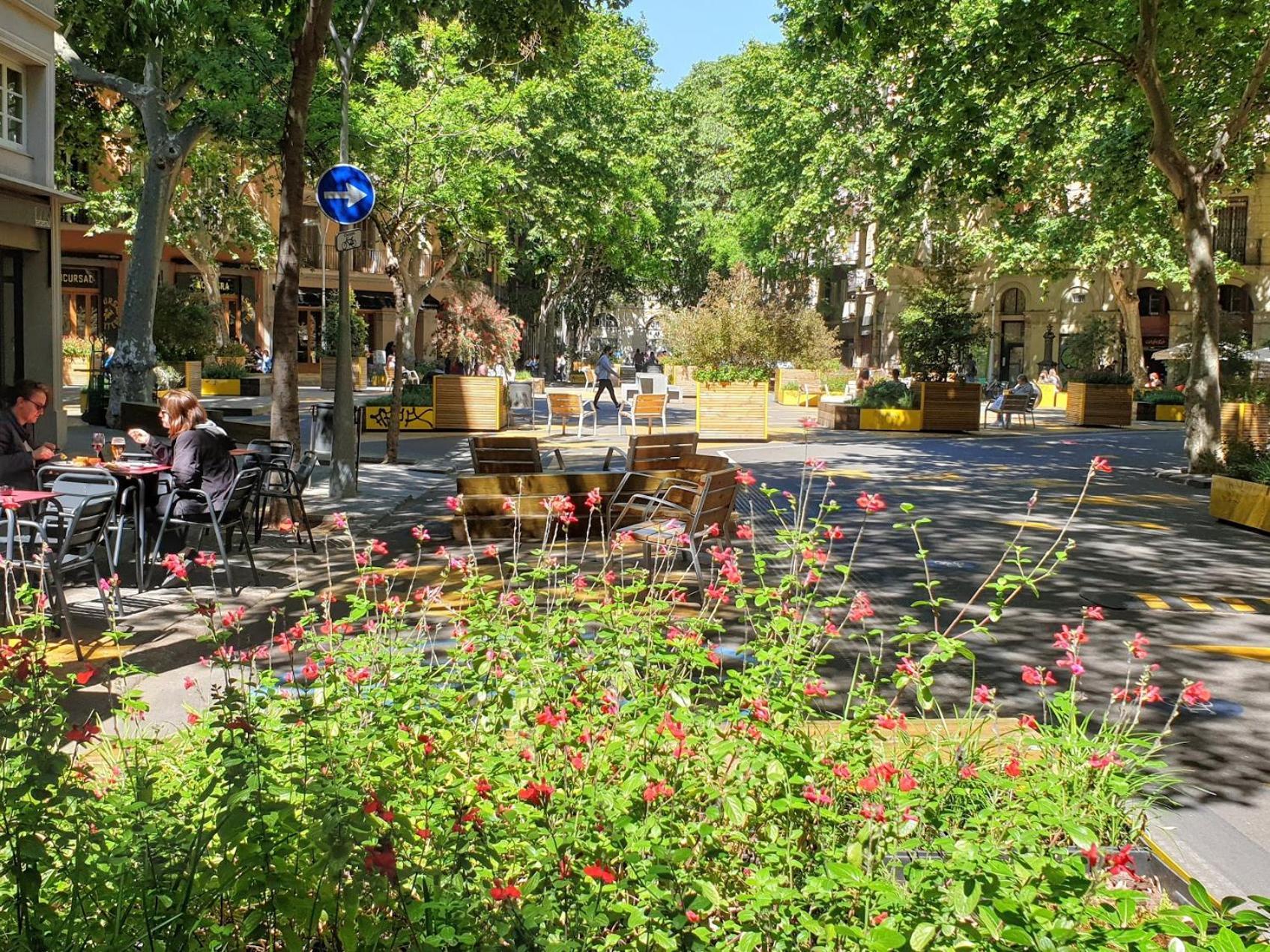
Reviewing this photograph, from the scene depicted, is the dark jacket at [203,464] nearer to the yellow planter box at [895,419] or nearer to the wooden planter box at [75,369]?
the yellow planter box at [895,419]

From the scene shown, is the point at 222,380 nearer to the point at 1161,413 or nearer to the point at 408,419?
the point at 408,419

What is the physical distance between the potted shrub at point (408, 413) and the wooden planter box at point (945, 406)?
1159cm

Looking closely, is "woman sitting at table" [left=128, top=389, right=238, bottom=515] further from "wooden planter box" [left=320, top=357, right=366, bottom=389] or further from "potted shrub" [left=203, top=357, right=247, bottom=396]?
"potted shrub" [left=203, top=357, right=247, bottom=396]

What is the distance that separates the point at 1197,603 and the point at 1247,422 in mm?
11268

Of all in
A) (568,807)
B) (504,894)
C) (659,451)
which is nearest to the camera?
(504,894)

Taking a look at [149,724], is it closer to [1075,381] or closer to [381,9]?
[381,9]

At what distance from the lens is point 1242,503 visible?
13.4m

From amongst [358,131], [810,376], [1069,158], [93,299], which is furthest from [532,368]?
[358,131]

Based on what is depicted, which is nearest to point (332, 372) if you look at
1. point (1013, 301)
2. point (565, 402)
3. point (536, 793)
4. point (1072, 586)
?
point (565, 402)

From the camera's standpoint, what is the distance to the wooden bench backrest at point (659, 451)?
1102 cm

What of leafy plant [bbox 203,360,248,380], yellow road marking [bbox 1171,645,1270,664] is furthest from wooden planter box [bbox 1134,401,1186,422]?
yellow road marking [bbox 1171,645,1270,664]

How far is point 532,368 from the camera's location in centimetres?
5381

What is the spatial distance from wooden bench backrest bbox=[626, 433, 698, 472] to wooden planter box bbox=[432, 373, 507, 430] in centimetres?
1333

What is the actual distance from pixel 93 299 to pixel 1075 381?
117ft
